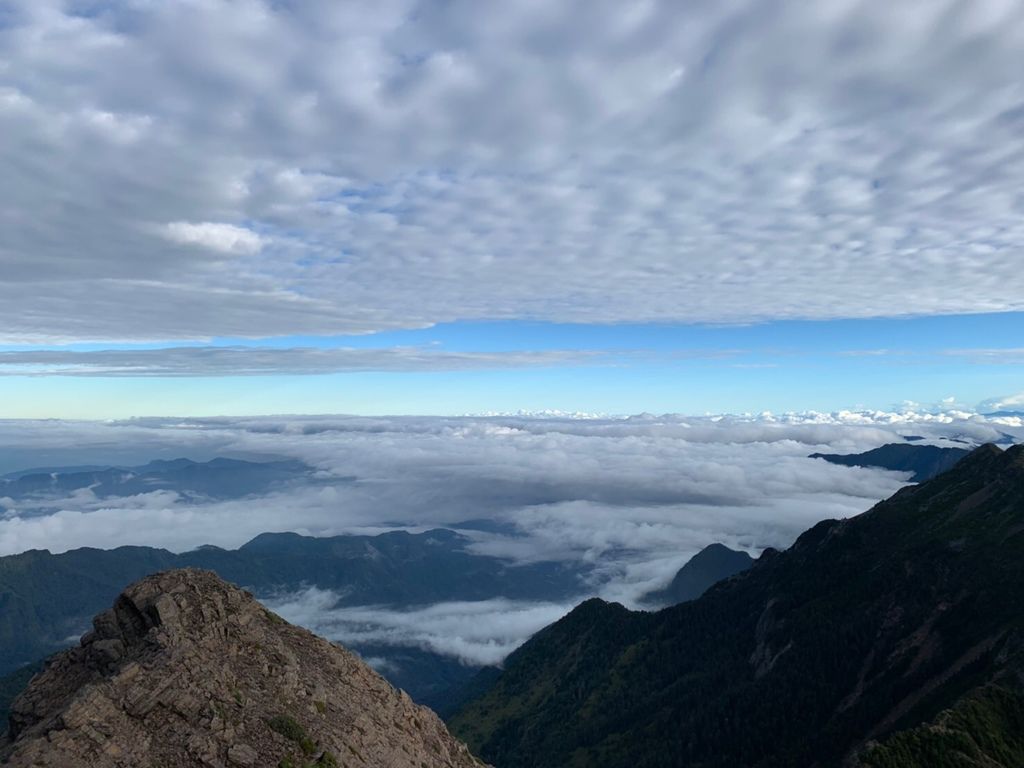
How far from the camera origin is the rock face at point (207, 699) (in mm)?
65688

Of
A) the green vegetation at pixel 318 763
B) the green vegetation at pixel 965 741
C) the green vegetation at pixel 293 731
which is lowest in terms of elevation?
the green vegetation at pixel 965 741

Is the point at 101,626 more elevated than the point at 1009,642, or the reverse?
the point at 101,626

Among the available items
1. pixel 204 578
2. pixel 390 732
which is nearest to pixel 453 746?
pixel 390 732

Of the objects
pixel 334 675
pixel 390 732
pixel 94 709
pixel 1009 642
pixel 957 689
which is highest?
pixel 94 709

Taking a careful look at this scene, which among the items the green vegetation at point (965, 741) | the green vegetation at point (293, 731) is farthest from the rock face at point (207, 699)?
the green vegetation at point (965, 741)

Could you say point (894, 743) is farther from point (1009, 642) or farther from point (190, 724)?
point (190, 724)

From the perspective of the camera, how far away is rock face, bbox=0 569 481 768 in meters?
65.7

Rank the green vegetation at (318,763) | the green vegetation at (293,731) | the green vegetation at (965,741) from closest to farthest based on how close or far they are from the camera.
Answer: the green vegetation at (318,763), the green vegetation at (293,731), the green vegetation at (965,741)

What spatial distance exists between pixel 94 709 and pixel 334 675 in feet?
119

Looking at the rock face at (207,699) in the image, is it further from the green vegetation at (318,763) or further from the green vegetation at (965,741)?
the green vegetation at (965,741)

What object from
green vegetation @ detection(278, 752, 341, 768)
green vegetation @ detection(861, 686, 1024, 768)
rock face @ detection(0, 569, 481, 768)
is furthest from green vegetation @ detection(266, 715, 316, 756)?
green vegetation @ detection(861, 686, 1024, 768)

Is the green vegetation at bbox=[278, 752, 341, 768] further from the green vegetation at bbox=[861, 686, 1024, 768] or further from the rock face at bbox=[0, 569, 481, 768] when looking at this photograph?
the green vegetation at bbox=[861, 686, 1024, 768]

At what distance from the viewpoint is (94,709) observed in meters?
66.5

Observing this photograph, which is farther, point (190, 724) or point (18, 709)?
point (18, 709)
